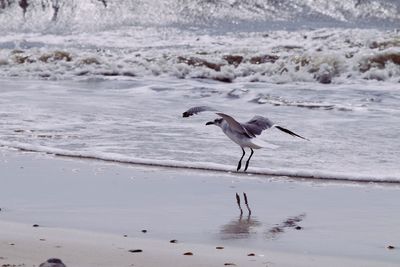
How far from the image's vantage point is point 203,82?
1628 centimetres

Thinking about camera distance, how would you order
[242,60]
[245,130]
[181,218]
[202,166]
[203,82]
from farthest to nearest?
[242,60]
[203,82]
[202,166]
[245,130]
[181,218]

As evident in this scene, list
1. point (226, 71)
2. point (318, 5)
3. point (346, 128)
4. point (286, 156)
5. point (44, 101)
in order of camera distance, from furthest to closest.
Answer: point (318, 5) < point (226, 71) < point (44, 101) < point (346, 128) < point (286, 156)

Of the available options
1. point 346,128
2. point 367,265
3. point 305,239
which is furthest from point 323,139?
point 367,265

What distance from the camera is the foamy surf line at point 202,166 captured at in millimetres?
6500

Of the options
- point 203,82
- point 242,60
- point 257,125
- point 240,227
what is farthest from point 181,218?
point 242,60

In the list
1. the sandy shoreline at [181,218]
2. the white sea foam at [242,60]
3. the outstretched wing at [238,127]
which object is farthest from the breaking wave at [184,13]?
the sandy shoreline at [181,218]

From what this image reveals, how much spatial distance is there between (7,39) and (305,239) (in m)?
26.1

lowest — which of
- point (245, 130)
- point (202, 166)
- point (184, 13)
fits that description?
point (202, 166)

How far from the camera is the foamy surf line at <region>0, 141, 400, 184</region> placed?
6500 mm

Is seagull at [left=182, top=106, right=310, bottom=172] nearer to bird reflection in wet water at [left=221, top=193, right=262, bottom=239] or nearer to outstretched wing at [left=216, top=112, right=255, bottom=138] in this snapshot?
outstretched wing at [left=216, top=112, right=255, bottom=138]

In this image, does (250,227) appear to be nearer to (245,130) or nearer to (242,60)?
(245,130)

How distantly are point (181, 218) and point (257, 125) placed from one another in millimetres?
1778

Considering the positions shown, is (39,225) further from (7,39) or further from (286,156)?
(7,39)

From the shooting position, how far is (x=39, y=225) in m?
4.83
